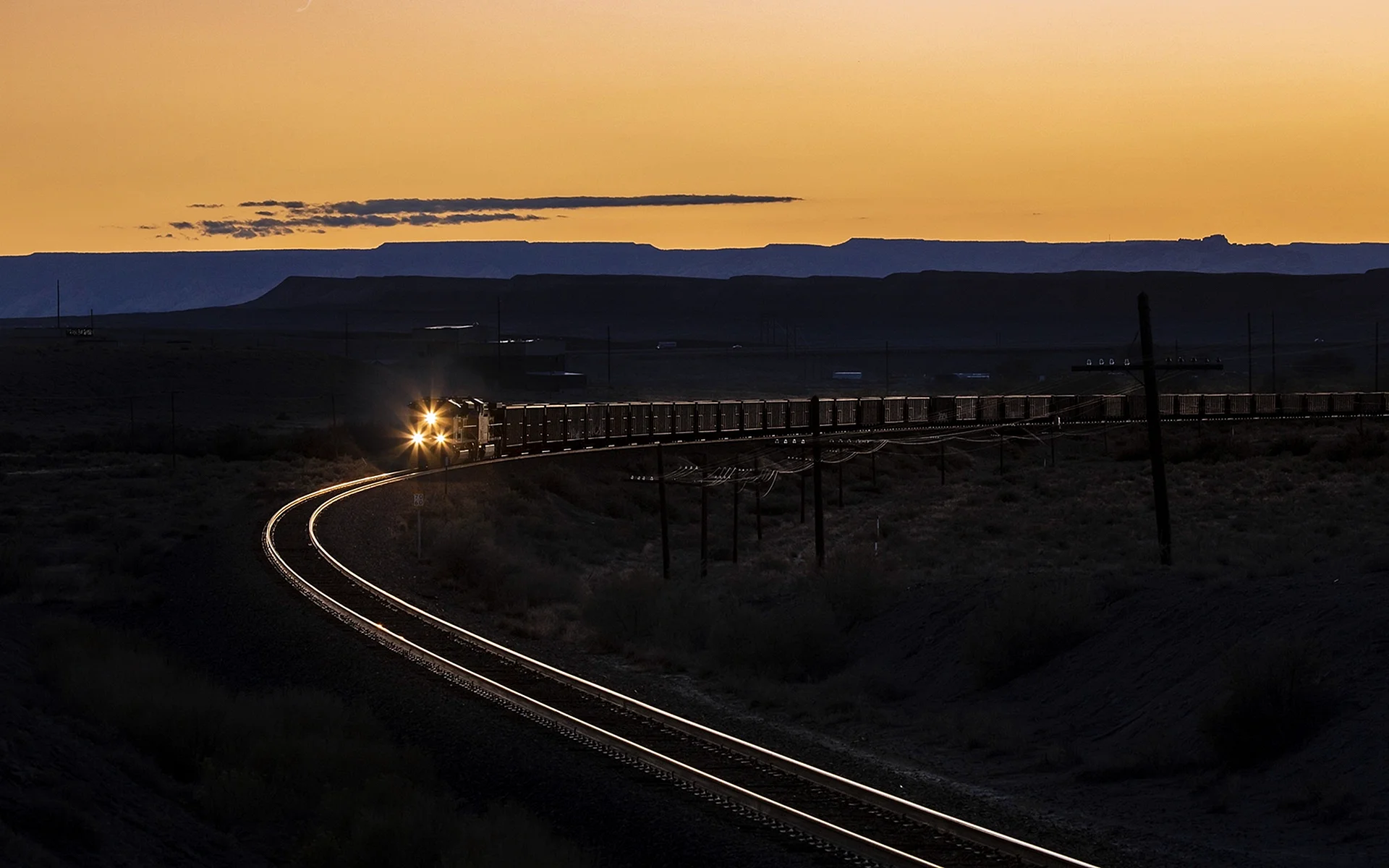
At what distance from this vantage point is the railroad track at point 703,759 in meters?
14.4

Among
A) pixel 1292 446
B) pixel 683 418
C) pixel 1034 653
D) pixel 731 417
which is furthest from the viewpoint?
pixel 731 417

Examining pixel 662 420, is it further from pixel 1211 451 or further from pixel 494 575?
pixel 494 575

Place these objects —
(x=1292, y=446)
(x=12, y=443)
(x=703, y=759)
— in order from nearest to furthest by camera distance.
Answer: (x=703, y=759) → (x=1292, y=446) → (x=12, y=443)

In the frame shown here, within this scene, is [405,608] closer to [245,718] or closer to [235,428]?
[245,718]

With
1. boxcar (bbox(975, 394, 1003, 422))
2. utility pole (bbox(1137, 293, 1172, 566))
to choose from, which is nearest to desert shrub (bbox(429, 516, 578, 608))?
utility pole (bbox(1137, 293, 1172, 566))

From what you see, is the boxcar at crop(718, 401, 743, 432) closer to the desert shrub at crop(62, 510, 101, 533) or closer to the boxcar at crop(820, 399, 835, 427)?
the boxcar at crop(820, 399, 835, 427)

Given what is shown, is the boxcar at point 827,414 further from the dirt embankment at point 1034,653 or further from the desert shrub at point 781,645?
the desert shrub at point 781,645

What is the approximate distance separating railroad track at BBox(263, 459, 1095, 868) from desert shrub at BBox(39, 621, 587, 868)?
6.73 feet

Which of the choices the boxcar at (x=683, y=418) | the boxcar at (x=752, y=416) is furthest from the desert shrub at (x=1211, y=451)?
the boxcar at (x=683, y=418)

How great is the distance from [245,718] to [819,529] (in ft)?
73.6

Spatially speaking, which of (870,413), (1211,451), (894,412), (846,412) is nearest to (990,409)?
(894,412)

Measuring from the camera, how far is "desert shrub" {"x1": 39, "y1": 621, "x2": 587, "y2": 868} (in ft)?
48.0

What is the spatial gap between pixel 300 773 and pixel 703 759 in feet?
14.4

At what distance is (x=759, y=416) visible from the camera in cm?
8969
